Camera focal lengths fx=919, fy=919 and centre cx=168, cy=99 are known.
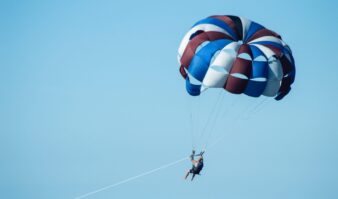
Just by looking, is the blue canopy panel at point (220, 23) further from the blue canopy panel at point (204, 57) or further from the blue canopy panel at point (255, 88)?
the blue canopy panel at point (255, 88)

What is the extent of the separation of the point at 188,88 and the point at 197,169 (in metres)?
4.17

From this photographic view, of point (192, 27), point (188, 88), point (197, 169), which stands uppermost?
point (192, 27)

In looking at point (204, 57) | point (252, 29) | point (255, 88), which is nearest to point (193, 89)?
point (204, 57)

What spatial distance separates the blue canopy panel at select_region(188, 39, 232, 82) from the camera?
42312 mm

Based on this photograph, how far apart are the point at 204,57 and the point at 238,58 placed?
156 cm

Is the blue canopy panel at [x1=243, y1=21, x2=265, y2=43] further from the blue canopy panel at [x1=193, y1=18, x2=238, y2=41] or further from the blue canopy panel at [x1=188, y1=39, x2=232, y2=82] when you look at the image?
the blue canopy panel at [x1=188, y1=39, x2=232, y2=82]

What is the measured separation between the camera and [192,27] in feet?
144

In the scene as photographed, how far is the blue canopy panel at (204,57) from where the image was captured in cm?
4231

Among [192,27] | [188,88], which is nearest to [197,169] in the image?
[188,88]

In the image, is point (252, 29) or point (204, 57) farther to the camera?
point (252, 29)

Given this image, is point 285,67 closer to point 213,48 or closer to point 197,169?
point 213,48

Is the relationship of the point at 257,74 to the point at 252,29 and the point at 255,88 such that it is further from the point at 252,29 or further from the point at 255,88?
the point at 252,29

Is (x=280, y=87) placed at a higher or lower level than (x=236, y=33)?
lower

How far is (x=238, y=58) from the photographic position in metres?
42.2
